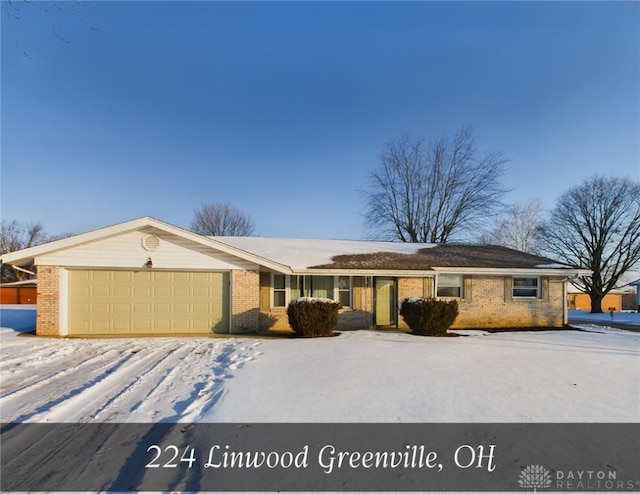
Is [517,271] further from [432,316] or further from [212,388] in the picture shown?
[212,388]

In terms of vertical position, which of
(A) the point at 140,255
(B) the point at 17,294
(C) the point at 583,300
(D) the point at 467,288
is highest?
(A) the point at 140,255

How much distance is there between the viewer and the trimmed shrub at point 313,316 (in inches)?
460

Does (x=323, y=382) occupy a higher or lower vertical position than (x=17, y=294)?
higher

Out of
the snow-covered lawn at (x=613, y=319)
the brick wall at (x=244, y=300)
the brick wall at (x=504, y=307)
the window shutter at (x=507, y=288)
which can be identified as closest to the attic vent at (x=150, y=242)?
the brick wall at (x=244, y=300)

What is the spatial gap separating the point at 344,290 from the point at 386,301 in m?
1.71

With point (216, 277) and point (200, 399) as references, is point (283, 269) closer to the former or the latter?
point (216, 277)

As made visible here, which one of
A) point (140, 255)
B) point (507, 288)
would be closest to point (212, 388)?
point (140, 255)

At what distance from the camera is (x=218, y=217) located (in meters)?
37.9

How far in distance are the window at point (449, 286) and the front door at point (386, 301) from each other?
1.87 m

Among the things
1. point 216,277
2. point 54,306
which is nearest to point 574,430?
point 216,277

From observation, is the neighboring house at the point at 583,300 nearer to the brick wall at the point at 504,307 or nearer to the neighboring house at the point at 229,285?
the brick wall at the point at 504,307

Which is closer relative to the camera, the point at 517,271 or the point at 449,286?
the point at 517,271

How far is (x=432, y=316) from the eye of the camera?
1212 centimetres

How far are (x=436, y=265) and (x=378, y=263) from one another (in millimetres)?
2340
